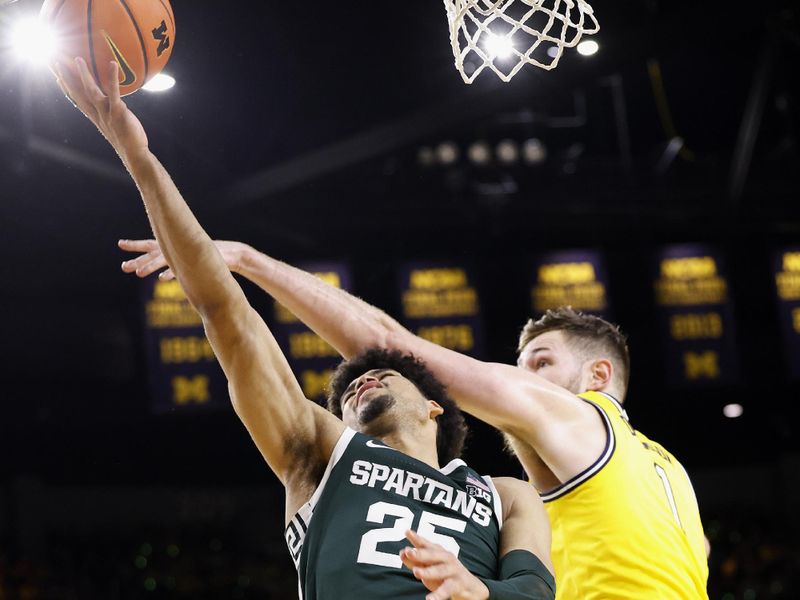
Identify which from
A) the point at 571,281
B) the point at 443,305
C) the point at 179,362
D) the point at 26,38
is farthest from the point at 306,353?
the point at 26,38

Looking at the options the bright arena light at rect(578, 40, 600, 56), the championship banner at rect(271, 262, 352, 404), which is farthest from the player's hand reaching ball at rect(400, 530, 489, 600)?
the championship banner at rect(271, 262, 352, 404)

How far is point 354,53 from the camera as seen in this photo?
796cm

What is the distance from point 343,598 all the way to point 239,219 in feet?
20.6

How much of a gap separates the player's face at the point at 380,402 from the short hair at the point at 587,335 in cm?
78

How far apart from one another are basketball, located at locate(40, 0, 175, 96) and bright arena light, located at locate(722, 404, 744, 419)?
29.2 feet

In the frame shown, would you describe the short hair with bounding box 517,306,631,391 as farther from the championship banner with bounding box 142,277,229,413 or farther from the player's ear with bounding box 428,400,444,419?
the championship banner with bounding box 142,277,229,413

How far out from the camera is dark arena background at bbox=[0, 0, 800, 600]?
733cm

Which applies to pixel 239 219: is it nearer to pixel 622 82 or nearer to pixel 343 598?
pixel 622 82

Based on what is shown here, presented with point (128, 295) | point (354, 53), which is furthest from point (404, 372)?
point (128, 295)

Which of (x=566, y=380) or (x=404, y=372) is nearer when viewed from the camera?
(x=404, y=372)

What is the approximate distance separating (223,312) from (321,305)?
669 millimetres

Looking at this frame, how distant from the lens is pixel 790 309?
8.79 metres

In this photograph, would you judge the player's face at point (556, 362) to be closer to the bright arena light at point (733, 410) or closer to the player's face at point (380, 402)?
the player's face at point (380, 402)

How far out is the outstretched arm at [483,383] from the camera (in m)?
3.06
